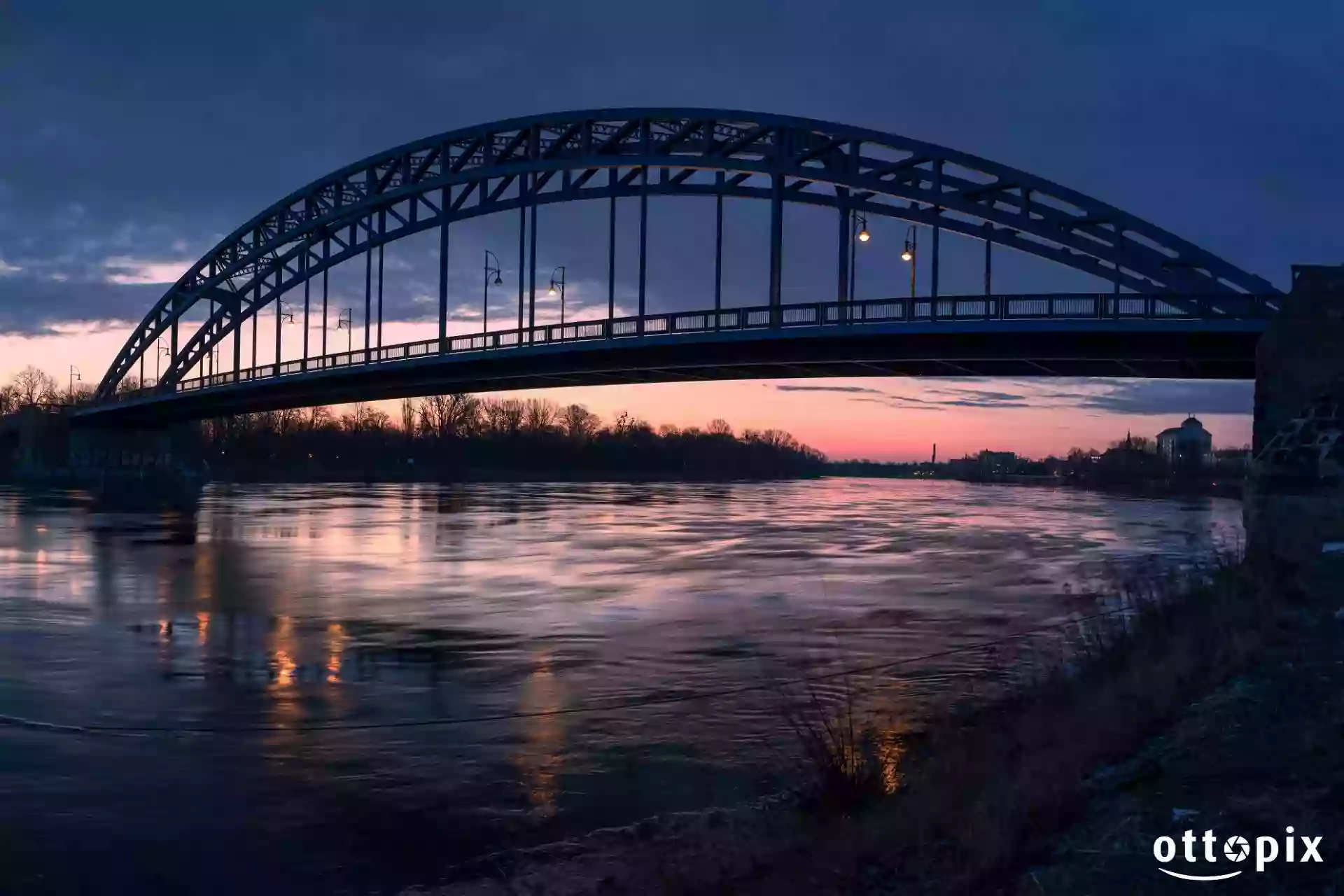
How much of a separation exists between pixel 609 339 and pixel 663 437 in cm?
14684

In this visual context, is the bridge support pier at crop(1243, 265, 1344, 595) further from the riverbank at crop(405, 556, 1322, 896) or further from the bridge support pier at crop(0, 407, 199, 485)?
the bridge support pier at crop(0, 407, 199, 485)

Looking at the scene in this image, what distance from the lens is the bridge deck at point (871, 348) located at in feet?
110

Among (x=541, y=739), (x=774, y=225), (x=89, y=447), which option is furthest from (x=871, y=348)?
(x=89, y=447)

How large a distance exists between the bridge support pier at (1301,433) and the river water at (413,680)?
3.33 m

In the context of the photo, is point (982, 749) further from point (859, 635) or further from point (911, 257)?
point (911, 257)

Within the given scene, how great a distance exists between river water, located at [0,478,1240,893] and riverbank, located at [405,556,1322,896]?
2.78 feet

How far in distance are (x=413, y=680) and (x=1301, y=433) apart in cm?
1501

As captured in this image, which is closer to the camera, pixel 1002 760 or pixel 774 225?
pixel 1002 760

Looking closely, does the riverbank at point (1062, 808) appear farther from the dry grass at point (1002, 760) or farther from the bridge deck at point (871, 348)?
the bridge deck at point (871, 348)

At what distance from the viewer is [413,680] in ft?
42.3

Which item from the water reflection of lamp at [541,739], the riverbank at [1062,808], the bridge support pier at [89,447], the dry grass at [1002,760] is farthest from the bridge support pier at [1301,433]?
the bridge support pier at [89,447]

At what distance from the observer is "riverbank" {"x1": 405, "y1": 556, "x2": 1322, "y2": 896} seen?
18.3 feet

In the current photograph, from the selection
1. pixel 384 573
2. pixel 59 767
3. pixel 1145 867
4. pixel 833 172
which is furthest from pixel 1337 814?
pixel 833 172

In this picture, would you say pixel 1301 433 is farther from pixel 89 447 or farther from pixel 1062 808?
pixel 89 447
